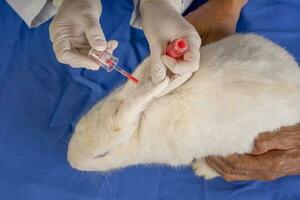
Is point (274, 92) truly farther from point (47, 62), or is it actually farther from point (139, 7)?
point (47, 62)

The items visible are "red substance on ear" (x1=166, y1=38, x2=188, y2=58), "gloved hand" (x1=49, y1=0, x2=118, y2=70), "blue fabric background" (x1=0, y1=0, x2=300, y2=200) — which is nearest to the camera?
"red substance on ear" (x1=166, y1=38, x2=188, y2=58)

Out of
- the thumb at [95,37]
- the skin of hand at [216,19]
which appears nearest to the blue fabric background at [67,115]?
the skin of hand at [216,19]

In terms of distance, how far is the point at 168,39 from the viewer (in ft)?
3.85

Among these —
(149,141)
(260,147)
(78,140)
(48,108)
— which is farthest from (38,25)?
(260,147)

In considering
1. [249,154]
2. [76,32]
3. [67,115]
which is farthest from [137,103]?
[67,115]

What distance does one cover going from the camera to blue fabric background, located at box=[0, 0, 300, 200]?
60.2 inches

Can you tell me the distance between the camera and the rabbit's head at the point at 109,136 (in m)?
1.16

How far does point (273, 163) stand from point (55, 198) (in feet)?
2.41

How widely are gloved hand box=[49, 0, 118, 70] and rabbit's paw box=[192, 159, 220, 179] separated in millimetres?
590

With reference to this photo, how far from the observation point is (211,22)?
162 centimetres

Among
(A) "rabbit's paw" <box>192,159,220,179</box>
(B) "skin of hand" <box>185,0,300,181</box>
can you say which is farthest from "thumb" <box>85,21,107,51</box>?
(A) "rabbit's paw" <box>192,159,220,179</box>

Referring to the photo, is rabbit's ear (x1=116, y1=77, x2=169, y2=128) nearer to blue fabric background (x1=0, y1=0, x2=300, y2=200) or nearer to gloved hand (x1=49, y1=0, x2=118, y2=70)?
gloved hand (x1=49, y1=0, x2=118, y2=70)

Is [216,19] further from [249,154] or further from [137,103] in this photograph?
[137,103]

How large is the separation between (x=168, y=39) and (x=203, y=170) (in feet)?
1.88
